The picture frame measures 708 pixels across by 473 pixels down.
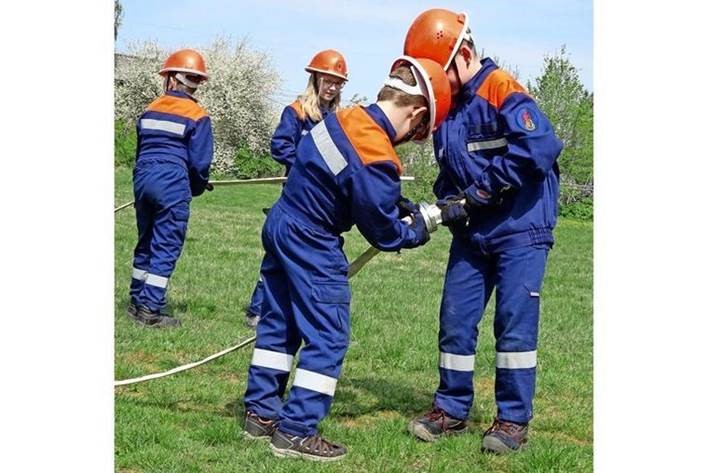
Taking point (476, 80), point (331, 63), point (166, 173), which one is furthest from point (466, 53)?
point (166, 173)

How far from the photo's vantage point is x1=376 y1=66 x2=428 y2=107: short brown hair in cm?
464

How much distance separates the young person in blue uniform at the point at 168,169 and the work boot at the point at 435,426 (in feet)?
11.0

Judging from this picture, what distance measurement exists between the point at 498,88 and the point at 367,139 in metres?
0.86

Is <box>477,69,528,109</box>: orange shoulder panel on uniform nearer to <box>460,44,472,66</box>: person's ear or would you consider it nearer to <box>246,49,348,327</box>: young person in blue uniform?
<box>460,44,472,66</box>: person's ear

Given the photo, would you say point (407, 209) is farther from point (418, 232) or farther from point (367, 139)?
point (367, 139)

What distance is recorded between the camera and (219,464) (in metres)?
4.62

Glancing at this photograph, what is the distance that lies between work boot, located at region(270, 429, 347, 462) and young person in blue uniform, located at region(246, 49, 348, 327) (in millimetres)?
3477

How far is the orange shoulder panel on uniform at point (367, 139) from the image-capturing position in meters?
4.53

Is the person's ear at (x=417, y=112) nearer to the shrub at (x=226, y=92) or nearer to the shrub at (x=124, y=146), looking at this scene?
the shrub at (x=124, y=146)

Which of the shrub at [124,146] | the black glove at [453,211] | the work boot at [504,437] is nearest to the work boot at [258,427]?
the work boot at [504,437]

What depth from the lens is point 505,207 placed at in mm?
5031
